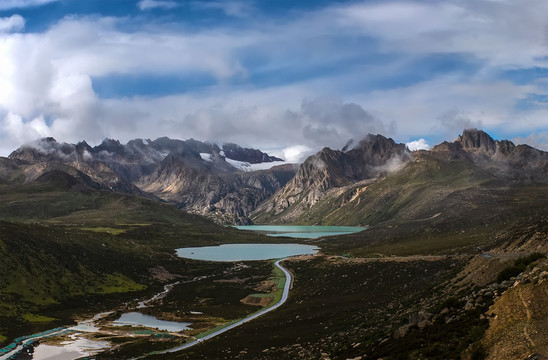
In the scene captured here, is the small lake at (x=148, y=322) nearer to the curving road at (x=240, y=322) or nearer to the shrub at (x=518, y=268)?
the curving road at (x=240, y=322)

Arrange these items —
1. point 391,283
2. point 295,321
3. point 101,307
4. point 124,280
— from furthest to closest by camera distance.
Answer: point 124,280 < point 101,307 < point 391,283 < point 295,321

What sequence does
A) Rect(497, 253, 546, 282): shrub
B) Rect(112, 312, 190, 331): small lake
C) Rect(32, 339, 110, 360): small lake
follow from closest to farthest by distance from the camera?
Rect(497, 253, 546, 282): shrub → Rect(32, 339, 110, 360): small lake → Rect(112, 312, 190, 331): small lake

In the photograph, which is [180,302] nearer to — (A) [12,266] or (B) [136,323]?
(B) [136,323]

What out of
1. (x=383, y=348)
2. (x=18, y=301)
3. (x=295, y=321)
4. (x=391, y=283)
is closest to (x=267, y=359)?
(x=383, y=348)

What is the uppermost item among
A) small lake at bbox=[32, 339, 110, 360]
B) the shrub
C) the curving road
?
the shrub

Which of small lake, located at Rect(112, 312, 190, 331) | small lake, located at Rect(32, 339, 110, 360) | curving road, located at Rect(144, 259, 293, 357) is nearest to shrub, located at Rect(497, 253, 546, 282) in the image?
curving road, located at Rect(144, 259, 293, 357)

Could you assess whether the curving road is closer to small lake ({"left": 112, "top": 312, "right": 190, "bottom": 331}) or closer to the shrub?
small lake ({"left": 112, "top": 312, "right": 190, "bottom": 331})

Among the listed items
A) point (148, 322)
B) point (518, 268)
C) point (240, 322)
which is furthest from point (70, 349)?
point (518, 268)

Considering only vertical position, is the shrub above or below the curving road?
above
